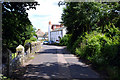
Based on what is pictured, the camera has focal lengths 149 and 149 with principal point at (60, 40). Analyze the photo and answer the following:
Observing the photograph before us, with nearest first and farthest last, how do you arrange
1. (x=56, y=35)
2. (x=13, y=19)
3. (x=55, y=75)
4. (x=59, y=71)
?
(x=13, y=19) → (x=55, y=75) → (x=59, y=71) → (x=56, y=35)

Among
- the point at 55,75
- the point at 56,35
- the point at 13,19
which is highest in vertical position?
the point at 56,35

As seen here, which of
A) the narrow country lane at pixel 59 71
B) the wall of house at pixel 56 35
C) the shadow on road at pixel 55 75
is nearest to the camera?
the shadow on road at pixel 55 75

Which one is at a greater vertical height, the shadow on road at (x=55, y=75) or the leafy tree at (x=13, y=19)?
the leafy tree at (x=13, y=19)

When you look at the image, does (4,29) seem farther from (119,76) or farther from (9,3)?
(119,76)

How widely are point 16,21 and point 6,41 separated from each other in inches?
42.4

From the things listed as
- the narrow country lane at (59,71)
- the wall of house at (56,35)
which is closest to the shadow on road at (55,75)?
the narrow country lane at (59,71)

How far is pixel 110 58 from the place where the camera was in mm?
8305

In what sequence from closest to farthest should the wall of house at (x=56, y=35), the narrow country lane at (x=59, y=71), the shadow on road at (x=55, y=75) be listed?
the shadow on road at (x=55, y=75)
the narrow country lane at (x=59, y=71)
the wall of house at (x=56, y=35)

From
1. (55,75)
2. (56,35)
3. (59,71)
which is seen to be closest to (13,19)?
(55,75)

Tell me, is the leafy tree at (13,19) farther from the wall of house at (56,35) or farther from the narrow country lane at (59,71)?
the wall of house at (56,35)

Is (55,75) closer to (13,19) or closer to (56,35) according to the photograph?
(13,19)

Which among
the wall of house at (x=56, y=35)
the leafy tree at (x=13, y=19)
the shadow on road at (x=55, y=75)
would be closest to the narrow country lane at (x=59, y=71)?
the shadow on road at (x=55, y=75)

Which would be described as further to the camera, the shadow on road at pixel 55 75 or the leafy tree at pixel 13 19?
the leafy tree at pixel 13 19

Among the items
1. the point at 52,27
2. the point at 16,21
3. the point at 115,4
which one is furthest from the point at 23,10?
the point at 52,27
